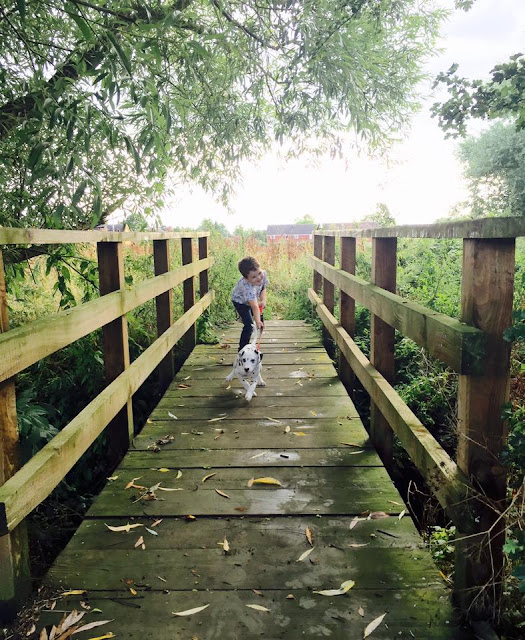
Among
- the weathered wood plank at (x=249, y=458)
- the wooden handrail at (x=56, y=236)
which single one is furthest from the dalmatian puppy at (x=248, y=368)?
the wooden handrail at (x=56, y=236)

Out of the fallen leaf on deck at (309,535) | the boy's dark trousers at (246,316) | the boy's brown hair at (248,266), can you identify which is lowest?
the fallen leaf on deck at (309,535)

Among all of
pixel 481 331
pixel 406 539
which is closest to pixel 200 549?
pixel 406 539

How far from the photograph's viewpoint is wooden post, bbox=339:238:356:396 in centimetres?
535

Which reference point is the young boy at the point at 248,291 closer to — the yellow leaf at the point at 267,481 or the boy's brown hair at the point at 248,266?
the boy's brown hair at the point at 248,266

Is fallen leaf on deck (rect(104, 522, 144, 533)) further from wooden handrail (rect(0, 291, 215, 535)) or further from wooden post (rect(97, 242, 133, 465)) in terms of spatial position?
wooden post (rect(97, 242, 133, 465))

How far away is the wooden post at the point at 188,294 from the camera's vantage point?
6.82m

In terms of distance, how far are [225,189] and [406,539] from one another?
746 cm

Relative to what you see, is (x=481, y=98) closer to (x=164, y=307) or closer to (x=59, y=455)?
(x=164, y=307)

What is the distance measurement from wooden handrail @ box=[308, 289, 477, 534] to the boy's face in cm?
241

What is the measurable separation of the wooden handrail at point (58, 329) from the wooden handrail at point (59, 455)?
39cm

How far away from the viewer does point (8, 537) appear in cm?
211

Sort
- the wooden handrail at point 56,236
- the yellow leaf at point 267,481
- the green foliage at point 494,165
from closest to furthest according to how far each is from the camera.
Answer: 1. the wooden handrail at point 56,236
2. the yellow leaf at point 267,481
3. the green foliage at point 494,165

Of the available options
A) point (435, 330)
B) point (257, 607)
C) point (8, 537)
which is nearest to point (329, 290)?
point (435, 330)

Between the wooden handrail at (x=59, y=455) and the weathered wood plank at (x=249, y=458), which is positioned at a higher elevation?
the wooden handrail at (x=59, y=455)
